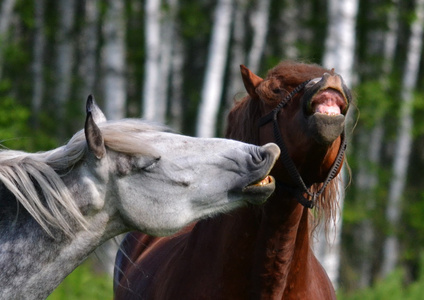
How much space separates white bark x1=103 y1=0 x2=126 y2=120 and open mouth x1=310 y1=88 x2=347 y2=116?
10.4 meters

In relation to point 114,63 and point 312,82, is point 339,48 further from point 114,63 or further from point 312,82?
point 312,82

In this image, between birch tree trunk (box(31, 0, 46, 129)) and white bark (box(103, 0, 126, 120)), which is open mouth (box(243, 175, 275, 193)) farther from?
birch tree trunk (box(31, 0, 46, 129))

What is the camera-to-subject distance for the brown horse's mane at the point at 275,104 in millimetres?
4441

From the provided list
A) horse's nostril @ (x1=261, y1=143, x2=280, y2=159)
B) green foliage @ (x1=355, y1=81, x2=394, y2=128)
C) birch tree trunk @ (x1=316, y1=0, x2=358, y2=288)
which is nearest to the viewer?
horse's nostril @ (x1=261, y1=143, x2=280, y2=159)

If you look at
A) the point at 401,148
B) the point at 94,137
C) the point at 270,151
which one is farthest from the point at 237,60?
the point at 94,137

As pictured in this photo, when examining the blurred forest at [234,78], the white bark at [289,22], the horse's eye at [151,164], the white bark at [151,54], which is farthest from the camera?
the white bark at [289,22]

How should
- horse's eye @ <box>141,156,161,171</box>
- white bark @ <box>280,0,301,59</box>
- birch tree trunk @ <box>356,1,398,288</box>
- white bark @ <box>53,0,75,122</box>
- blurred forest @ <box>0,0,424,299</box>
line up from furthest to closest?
white bark @ <box>280,0,301,59</box>, white bark @ <box>53,0,75,122</box>, birch tree trunk @ <box>356,1,398,288</box>, blurred forest @ <box>0,0,424,299</box>, horse's eye @ <box>141,156,161,171</box>

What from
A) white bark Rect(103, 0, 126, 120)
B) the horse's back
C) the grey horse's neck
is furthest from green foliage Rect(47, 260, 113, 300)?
the grey horse's neck

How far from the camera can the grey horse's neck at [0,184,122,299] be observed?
355 centimetres

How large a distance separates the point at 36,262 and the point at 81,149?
562mm

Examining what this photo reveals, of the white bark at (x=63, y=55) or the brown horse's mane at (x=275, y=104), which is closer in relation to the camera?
the brown horse's mane at (x=275, y=104)

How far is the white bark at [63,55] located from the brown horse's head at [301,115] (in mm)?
16177

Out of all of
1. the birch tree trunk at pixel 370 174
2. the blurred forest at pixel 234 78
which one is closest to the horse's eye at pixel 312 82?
the blurred forest at pixel 234 78

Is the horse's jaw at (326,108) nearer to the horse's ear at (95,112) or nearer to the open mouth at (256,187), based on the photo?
the open mouth at (256,187)
